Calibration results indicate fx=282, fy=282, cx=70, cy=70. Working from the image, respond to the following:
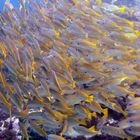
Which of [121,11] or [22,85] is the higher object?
[121,11]

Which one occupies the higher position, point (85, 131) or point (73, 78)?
point (73, 78)

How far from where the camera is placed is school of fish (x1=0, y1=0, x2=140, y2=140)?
355 cm

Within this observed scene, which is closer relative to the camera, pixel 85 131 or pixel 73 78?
pixel 85 131

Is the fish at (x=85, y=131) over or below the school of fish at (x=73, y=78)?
below

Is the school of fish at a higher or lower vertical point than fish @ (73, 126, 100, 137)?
higher

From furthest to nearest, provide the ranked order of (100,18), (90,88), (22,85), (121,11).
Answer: (121,11) → (100,18) → (90,88) → (22,85)

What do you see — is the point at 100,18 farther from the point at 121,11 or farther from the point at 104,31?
the point at 121,11

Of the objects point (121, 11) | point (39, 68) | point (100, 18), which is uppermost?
point (121, 11)

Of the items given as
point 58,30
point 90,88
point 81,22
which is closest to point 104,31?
point 81,22

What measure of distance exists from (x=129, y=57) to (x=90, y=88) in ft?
3.50

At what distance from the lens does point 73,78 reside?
3988 mm

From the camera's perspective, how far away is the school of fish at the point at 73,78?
140 inches

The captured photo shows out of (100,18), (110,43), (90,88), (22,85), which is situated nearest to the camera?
(22,85)

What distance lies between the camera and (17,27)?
5949mm
